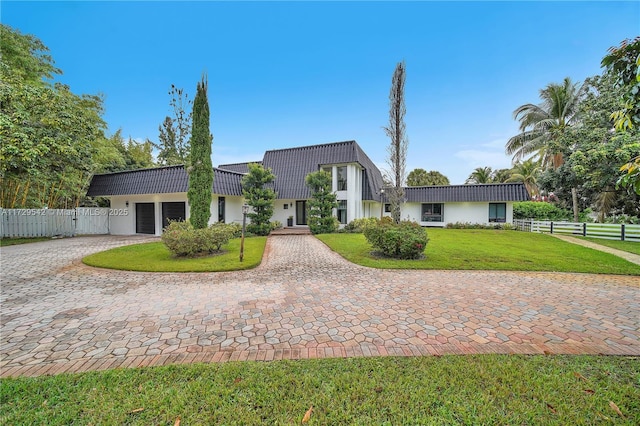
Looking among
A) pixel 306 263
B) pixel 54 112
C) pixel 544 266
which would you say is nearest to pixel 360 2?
pixel 306 263

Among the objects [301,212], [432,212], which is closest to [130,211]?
[301,212]

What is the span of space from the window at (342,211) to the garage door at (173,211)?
365 inches

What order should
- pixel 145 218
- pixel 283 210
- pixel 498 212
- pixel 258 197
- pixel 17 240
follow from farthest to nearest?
pixel 498 212, pixel 283 210, pixel 145 218, pixel 258 197, pixel 17 240

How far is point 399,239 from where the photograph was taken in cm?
Answer: 816

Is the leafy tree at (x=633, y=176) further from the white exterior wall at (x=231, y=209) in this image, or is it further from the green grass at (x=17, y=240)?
the green grass at (x=17, y=240)

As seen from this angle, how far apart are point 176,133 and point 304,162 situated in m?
16.6

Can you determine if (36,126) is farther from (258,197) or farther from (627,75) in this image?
(627,75)

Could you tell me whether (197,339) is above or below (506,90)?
below

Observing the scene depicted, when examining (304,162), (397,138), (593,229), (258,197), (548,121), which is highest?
(548,121)

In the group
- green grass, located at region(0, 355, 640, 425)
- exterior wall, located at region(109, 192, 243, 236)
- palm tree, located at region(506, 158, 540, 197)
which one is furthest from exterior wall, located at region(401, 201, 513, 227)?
green grass, located at region(0, 355, 640, 425)

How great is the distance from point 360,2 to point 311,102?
6628 millimetres

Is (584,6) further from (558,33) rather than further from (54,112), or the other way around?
(54,112)

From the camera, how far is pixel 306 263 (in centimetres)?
789

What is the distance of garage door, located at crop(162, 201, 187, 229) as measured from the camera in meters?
14.4
